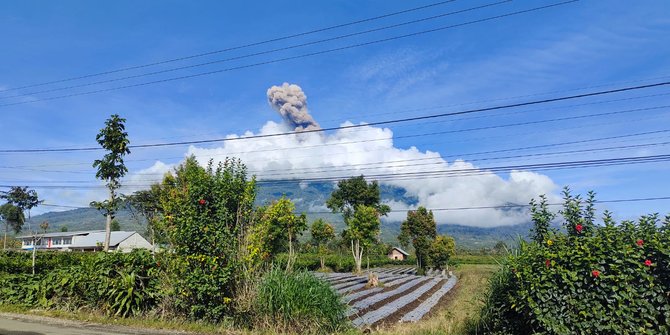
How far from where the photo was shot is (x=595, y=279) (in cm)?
618

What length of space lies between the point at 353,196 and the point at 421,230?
12.0 m

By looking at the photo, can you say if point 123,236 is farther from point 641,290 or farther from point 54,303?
point 641,290

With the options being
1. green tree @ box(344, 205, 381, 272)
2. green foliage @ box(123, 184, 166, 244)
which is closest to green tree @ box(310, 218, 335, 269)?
green foliage @ box(123, 184, 166, 244)

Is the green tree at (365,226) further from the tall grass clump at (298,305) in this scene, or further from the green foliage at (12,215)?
the green foliage at (12,215)

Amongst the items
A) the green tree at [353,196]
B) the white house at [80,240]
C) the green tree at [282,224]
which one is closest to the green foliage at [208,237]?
the green tree at [282,224]

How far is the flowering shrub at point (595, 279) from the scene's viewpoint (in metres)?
5.97

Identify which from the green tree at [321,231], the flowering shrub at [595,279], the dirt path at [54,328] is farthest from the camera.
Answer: the green tree at [321,231]

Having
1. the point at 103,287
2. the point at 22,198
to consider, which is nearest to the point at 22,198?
the point at 22,198

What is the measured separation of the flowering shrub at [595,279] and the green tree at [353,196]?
57.1 meters

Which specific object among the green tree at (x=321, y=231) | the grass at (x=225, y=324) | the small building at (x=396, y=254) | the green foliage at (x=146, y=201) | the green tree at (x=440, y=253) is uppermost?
the green foliage at (x=146, y=201)

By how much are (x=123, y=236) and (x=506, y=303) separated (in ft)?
314

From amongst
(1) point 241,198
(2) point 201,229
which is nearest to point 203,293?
A: (2) point 201,229

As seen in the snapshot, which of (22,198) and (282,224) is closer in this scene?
(282,224)

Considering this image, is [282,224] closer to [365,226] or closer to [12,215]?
[365,226]
